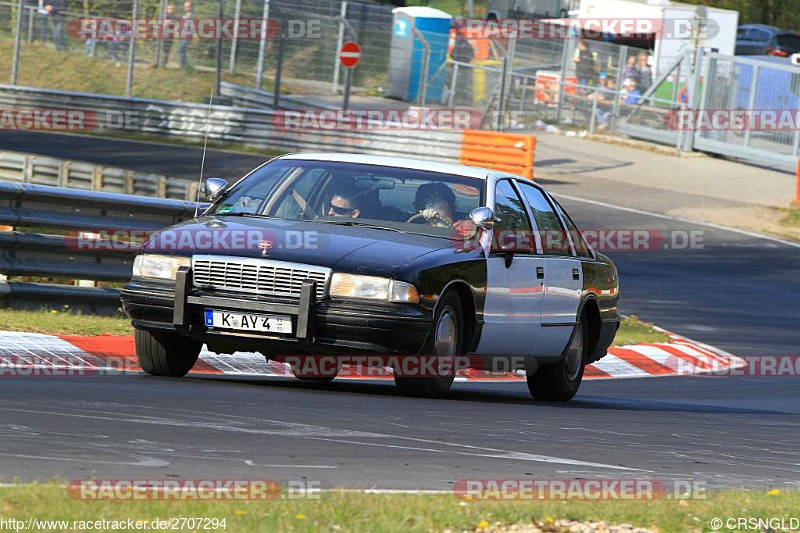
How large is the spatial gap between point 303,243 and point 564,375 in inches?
117

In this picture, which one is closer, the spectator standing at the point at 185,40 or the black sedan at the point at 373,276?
the black sedan at the point at 373,276

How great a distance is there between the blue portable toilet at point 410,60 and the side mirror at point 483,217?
28121mm

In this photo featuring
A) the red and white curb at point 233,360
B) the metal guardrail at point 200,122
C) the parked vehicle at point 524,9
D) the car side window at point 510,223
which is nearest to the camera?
the red and white curb at point 233,360

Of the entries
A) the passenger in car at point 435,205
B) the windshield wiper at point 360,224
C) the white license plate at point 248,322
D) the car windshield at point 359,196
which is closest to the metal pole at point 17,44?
the car windshield at point 359,196

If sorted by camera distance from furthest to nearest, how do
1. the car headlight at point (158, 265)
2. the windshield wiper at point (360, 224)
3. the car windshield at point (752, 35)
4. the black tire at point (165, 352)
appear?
the car windshield at point (752, 35) → the windshield wiper at point (360, 224) → the black tire at point (165, 352) → the car headlight at point (158, 265)

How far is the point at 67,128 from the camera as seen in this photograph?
1278 inches

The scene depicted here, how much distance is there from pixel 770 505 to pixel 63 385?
4002 millimetres

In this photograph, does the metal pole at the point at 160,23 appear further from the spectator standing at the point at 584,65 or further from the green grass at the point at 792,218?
the green grass at the point at 792,218

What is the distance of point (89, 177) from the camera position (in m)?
22.7

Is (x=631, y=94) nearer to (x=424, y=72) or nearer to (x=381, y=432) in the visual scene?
(x=424, y=72)

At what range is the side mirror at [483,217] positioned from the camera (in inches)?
352

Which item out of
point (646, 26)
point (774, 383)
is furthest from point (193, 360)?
point (646, 26)

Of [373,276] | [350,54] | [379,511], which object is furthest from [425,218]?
[350,54]

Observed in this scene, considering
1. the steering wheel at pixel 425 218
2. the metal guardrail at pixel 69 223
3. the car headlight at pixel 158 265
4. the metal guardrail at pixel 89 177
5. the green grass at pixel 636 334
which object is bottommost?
the green grass at pixel 636 334
